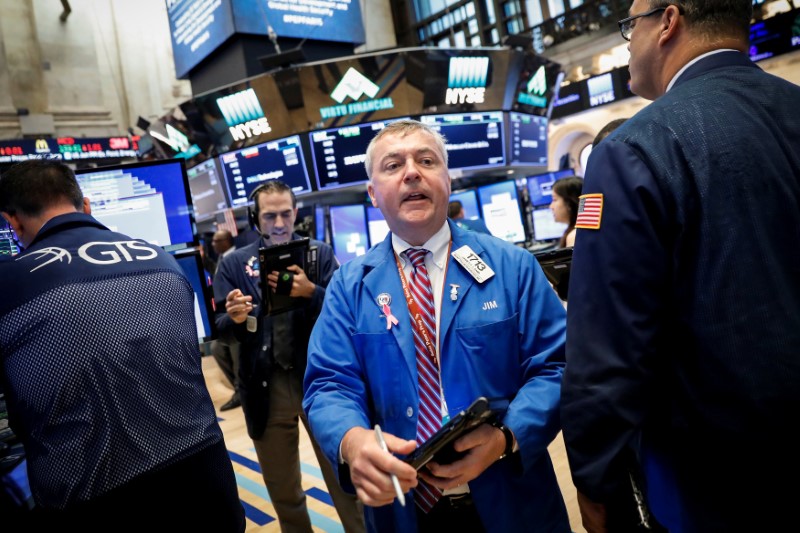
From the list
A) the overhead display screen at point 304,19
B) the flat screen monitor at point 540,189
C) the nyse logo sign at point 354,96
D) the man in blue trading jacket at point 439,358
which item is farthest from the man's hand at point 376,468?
the overhead display screen at point 304,19

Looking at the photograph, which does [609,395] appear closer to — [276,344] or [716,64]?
[716,64]

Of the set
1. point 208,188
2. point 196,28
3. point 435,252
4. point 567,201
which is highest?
point 196,28

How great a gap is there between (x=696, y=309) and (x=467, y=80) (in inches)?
235

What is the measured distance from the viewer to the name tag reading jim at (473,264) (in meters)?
1.46

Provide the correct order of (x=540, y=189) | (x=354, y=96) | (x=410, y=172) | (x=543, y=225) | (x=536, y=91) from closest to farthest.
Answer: (x=410, y=172) < (x=354, y=96) < (x=543, y=225) < (x=540, y=189) < (x=536, y=91)

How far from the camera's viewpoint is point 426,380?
4.66 feet

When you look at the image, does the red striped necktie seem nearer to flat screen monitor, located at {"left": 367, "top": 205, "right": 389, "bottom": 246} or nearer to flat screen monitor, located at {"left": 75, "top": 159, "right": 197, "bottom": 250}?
flat screen monitor, located at {"left": 75, "top": 159, "right": 197, "bottom": 250}

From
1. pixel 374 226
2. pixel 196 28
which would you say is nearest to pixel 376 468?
pixel 374 226

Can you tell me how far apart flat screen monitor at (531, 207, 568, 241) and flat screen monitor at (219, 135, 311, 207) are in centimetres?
308

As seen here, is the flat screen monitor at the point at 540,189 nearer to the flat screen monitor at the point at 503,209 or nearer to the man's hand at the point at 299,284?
the flat screen monitor at the point at 503,209

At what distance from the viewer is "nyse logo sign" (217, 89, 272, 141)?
20.5 ft

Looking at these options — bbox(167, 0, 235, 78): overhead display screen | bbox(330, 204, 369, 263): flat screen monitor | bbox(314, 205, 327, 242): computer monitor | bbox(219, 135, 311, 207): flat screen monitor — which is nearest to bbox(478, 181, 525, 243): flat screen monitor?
bbox(330, 204, 369, 263): flat screen monitor

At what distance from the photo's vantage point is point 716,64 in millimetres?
1164

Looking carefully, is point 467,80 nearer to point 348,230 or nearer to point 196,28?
point 348,230
